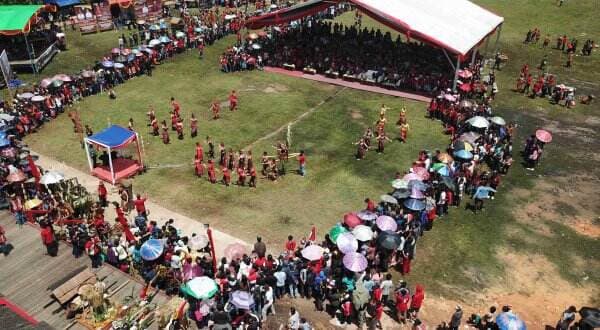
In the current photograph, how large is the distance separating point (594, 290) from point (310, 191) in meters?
12.5

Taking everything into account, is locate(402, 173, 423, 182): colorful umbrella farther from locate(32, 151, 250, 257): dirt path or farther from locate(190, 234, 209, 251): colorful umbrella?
locate(190, 234, 209, 251): colorful umbrella

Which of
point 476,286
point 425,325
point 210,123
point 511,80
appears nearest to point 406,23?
point 511,80

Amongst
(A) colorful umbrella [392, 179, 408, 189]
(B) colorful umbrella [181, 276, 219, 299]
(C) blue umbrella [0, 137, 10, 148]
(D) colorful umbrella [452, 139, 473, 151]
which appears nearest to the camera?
(B) colorful umbrella [181, 276, 219, 299]

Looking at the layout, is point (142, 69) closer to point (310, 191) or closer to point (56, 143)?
point (56, 143)

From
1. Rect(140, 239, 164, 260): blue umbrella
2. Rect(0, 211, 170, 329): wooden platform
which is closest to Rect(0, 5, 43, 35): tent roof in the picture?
Rect(0, 211, 170, 329): wooden platform

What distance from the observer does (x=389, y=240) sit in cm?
1817

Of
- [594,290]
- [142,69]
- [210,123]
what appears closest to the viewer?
[594,290]

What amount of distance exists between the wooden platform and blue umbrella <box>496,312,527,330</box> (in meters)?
11.1

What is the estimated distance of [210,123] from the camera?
30.9 meters

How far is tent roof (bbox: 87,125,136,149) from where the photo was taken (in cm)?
2409

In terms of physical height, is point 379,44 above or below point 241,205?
above

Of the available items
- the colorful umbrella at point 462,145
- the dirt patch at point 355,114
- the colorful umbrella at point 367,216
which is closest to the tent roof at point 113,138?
the colorful umbrella at point 367,216

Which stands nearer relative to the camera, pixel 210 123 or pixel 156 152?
pixel 156 152

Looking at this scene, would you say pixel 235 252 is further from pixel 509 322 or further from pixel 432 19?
pixel 432 19
